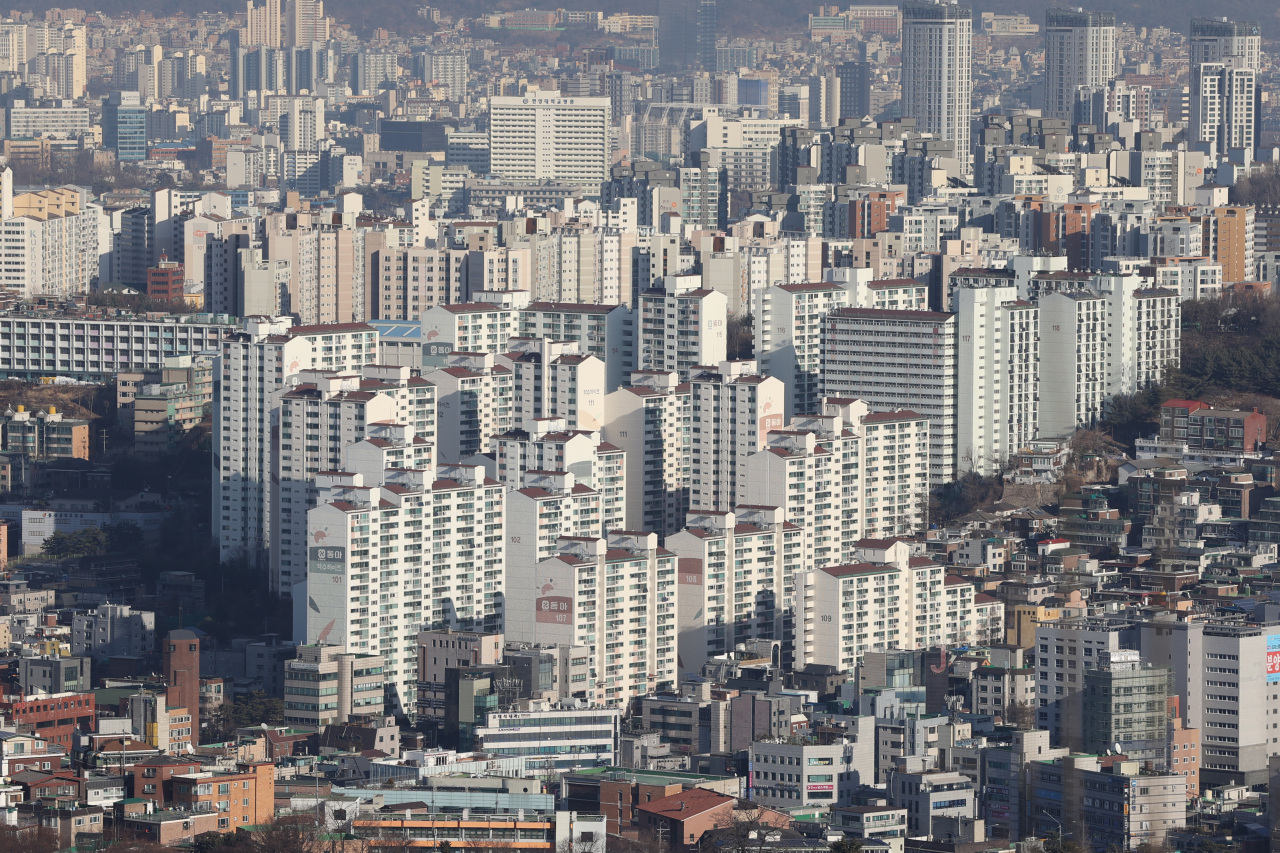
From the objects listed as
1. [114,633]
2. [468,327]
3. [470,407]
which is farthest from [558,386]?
[114,633]

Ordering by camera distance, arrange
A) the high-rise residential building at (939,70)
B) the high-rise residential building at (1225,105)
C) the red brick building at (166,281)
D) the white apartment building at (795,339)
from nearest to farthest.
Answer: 1. the white apartment building at (795,339)
2. the red brick building at (166,281)
3. the high-rise residential building at (1225,105)
4. the high-rise residential building at (939,70)

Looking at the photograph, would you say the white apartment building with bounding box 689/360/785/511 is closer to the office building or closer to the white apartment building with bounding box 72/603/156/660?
the white apartment building with bounding box 72/603/156/660

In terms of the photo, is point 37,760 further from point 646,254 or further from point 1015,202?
point 1015,202

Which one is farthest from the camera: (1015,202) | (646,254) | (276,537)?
(1015,202)

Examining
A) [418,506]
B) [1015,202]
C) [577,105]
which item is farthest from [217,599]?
[577,105]

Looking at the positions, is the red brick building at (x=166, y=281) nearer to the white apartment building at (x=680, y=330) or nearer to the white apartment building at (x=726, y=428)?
the white apartment building at (x=680, y=330)

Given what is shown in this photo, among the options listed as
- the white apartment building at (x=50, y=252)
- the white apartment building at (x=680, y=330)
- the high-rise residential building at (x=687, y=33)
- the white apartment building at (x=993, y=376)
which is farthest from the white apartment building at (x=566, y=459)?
the high-rise residential building at (x=687, y=33)
